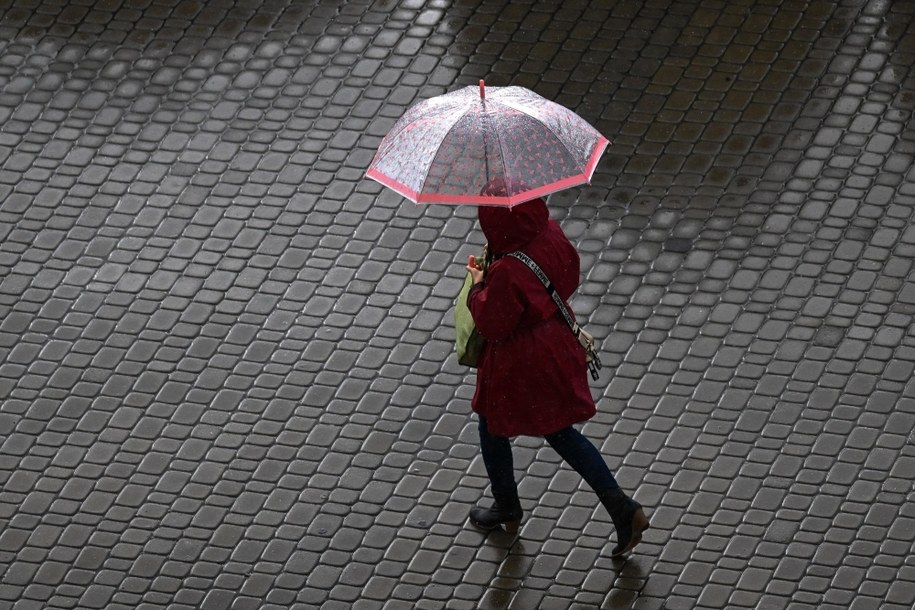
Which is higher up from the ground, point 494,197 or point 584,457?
point 494,197

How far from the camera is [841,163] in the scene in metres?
9.66

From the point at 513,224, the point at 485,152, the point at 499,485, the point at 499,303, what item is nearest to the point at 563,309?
the point at 499,303

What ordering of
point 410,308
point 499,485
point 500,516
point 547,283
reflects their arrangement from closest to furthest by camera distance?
point 547,283, point 499,485, point 500,516, point 410,308

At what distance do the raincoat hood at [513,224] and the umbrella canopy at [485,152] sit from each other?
0.14 meters

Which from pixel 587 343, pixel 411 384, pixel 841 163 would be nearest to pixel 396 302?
pixel 411 384

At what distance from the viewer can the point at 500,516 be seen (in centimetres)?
768

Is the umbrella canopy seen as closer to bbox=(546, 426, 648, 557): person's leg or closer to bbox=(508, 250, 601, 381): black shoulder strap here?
bbox=(508, 250, 601, 381): black shoulder strap

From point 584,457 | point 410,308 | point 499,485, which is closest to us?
point 584,457

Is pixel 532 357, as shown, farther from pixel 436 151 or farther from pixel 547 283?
pixel 436 151

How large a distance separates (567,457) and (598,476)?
6.1 inches

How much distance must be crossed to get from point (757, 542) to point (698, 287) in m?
1.82

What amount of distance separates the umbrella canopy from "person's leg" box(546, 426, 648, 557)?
1140 mm

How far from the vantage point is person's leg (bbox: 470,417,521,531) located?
24.4ft

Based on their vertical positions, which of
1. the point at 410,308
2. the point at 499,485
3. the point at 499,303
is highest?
the point at 499,303
